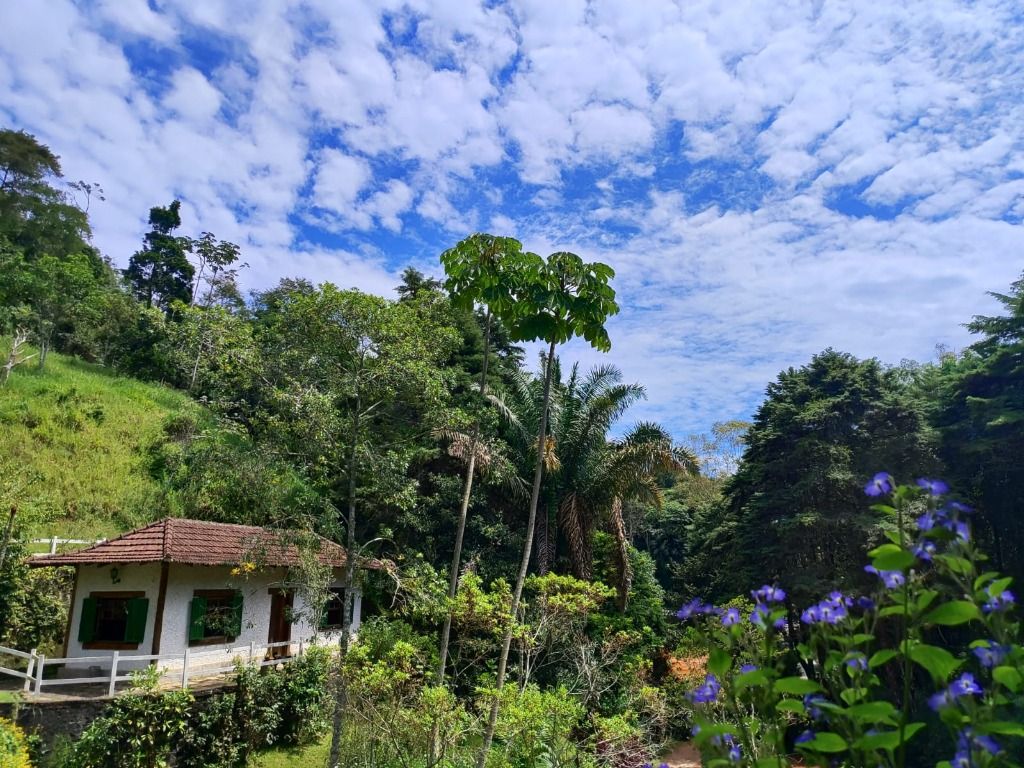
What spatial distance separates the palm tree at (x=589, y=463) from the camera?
16688mm

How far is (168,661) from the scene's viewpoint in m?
12.1

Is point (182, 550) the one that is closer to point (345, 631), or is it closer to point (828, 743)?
point (345, 631)

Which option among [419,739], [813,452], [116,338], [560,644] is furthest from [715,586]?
[116,338]

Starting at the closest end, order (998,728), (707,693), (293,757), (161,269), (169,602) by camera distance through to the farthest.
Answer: (998,728) → (707,693) → (293,757) → (169,602) → (161,269)

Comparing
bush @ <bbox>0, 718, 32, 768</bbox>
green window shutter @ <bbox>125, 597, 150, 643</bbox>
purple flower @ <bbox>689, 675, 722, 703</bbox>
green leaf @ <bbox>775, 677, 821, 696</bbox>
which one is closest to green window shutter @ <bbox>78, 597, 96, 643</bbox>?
green window shutter @ <bbox>125, 597, 150, 643</bbox>

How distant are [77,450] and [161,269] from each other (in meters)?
22.9

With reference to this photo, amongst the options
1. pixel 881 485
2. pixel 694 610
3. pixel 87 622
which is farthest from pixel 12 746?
pixel 881 485

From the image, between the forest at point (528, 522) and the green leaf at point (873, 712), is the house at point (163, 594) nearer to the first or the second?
the forest at point (528, 522)

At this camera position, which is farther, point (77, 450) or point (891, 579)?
point (77, 450)

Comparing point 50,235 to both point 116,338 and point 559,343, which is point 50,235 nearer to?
point 116,338

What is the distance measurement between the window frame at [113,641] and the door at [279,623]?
9.74 feet

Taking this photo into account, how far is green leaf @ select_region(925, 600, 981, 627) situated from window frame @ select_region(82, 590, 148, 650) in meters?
13.8

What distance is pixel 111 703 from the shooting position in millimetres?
9914

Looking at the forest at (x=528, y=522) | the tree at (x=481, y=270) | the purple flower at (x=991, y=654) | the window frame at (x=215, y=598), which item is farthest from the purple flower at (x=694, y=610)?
the window frame at (x=215, y=598)
